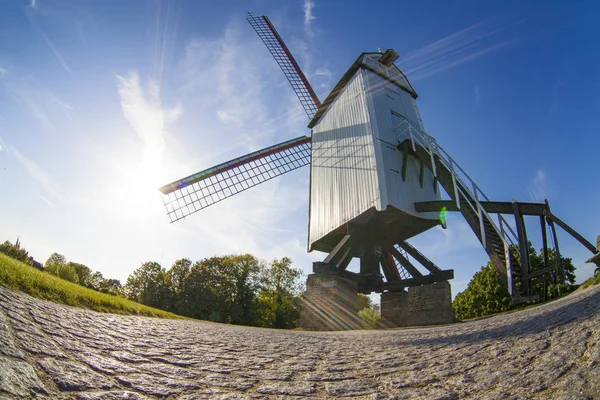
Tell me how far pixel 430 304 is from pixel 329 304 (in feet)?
12.4

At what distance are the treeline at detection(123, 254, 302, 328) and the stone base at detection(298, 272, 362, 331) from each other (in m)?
26.2

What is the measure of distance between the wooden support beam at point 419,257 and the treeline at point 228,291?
26.5 m

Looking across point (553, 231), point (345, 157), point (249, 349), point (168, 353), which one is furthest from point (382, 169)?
point (168, 353)

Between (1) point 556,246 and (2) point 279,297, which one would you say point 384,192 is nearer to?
(1) point 556,246

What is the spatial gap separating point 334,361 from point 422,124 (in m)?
14.5

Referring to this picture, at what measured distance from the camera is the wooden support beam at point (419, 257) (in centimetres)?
1234

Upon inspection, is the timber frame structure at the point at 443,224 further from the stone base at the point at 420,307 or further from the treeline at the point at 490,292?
the treeline at the point at 490,292

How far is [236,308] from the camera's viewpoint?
3644 centimetres

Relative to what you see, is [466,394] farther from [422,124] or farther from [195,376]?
[422,124]

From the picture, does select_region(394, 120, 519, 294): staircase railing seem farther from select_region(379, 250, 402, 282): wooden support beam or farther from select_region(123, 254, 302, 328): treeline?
select_region(123, 254, 302, 328): treeline

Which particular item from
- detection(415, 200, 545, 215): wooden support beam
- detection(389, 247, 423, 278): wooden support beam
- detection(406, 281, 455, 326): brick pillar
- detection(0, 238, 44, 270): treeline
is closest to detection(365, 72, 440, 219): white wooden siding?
Result: detection(415, 200, 545, 215): wooden support beam

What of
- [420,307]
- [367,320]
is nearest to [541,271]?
[420,307]

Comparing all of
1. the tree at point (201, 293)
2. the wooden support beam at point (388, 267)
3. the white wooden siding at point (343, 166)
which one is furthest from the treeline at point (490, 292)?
the tree at point (201, 293)

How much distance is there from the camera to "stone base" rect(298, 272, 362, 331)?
456 inches
